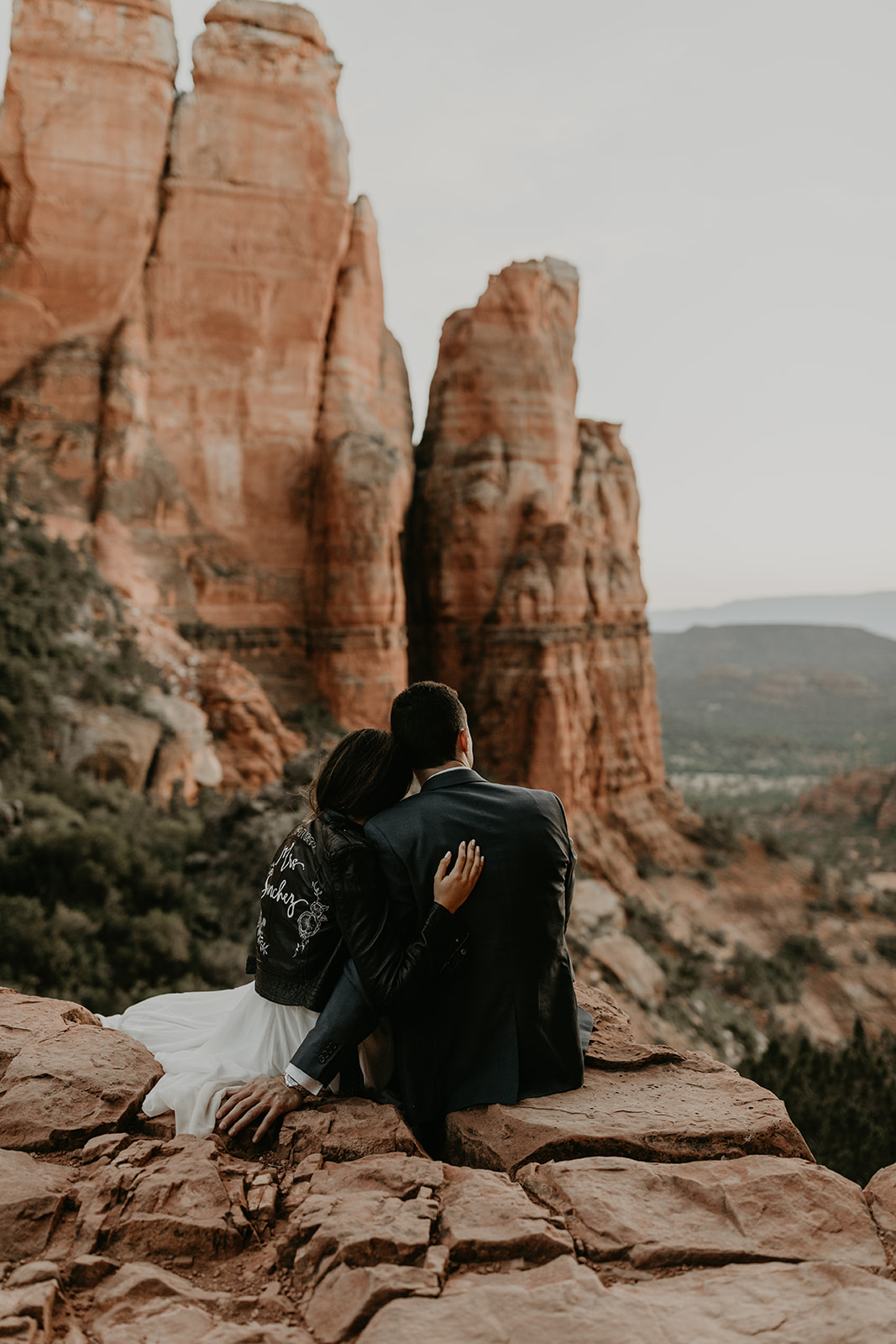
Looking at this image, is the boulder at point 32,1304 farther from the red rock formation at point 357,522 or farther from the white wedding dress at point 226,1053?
the red rock formation at point 357,522

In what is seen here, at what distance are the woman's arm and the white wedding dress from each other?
0.35m

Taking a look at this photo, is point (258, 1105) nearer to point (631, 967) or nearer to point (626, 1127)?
point (626, 1127)

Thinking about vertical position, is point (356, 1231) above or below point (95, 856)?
above

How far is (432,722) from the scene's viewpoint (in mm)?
2961

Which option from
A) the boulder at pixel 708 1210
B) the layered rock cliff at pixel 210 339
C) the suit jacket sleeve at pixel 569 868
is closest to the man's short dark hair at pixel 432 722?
the suit jacket sleeve at pixel 569 868

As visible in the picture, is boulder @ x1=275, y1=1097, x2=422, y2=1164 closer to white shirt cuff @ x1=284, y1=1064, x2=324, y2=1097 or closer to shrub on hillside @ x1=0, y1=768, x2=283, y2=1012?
white shirt cuff @ x1=284, y1=1064, x2=324, y2=1097

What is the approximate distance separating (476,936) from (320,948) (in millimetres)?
503

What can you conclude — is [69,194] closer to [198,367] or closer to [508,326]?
[198,367]

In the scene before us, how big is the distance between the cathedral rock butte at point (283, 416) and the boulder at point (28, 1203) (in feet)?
49.3

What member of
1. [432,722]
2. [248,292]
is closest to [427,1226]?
[432,722]

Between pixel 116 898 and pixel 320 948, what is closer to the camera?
pixel 320 948

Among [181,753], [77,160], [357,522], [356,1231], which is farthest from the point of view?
[357,522]

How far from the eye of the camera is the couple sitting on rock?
2734 mm

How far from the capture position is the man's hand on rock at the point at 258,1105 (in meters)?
2.66
